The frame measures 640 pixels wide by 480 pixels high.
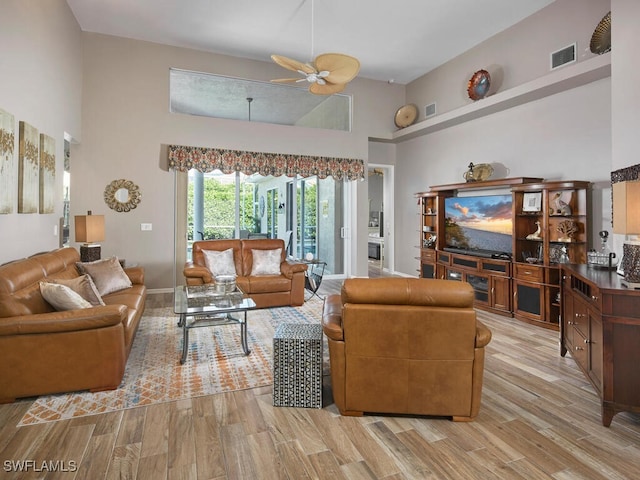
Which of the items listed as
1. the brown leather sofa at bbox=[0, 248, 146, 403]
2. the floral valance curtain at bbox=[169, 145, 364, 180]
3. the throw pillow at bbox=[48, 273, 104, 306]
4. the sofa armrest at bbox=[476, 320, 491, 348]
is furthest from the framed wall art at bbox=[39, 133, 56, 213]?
the sofa armrest at bbox=[476, 320, 491, 348]

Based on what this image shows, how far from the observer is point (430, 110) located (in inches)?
286

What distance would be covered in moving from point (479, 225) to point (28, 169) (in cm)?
561

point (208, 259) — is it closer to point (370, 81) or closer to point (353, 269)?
point (353, 269)

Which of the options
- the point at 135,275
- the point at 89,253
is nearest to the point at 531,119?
the point at 135,275

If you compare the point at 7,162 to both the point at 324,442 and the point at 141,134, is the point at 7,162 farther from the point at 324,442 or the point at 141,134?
the point at 324,442

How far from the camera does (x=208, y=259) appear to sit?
5414 millimetres

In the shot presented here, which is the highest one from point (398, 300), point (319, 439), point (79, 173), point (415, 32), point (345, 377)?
point (415, 32)

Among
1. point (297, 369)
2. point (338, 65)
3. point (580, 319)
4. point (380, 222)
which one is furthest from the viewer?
point (380, 222)

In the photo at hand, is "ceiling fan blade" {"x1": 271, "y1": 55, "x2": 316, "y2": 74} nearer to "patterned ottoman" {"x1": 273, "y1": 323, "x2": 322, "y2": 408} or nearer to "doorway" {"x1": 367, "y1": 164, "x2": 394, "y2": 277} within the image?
"patterned ottoman" {"x1": 273, "y1": 323, "x2": 322, "y2": 408}

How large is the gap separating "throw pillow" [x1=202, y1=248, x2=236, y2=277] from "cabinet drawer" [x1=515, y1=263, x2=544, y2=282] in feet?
12.6

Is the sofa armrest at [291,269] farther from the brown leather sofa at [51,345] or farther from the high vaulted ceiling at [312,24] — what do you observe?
the high vaulted ceiling at [312,24]

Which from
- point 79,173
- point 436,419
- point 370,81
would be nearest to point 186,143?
point 79,173

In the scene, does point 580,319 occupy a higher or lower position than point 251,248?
lower

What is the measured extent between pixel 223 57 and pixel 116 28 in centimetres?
167
